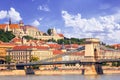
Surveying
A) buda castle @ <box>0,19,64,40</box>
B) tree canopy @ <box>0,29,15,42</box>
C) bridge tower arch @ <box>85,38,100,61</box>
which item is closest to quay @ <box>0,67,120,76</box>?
bridge tower arch @ <box>85,38,100,61</box>

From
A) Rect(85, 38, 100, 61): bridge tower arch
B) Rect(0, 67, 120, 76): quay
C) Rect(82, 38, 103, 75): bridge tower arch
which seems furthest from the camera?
Rect(85, 38, 100, 61): bridge tower arch

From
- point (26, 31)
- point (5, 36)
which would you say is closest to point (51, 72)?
point (5, 36)

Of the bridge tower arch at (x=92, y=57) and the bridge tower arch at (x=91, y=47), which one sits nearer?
the bridge tower arch at (x=92, y=57)

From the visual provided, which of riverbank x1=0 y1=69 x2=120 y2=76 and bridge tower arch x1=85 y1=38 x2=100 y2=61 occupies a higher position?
bridge tower arch x1=85 y1=38 x2=100 y2=61

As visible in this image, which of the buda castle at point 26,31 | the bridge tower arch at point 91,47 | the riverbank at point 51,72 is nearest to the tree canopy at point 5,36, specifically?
the buda castle at point 26,31

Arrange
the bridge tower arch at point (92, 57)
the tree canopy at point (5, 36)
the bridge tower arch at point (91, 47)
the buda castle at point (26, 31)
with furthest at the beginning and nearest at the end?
the buda castle at point (26, 31)
the tree canopy at point (5, 36)
the bridge tower arch at point (91, 47)
the bridge tower arch at point (92, 57)

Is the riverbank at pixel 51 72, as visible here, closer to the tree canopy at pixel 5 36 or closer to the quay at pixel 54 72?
the quay at pixel 54 72

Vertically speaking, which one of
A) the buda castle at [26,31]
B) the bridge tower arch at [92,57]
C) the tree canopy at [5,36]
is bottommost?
the bridge tower arch at [92,57]

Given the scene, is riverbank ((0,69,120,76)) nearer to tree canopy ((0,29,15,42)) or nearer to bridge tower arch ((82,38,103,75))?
bridge tower arch ((82,38,103,75))

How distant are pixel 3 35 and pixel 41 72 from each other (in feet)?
147

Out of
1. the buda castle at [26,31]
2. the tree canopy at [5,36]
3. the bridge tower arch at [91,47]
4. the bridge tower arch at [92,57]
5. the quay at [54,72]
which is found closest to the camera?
the bridge tower arch at [92,57]

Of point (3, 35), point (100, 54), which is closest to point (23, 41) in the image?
point (3, 35)

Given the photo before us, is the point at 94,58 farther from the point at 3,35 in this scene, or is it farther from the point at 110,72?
the point at 3,35

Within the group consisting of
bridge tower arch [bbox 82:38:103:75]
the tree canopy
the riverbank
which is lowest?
the riverbank
